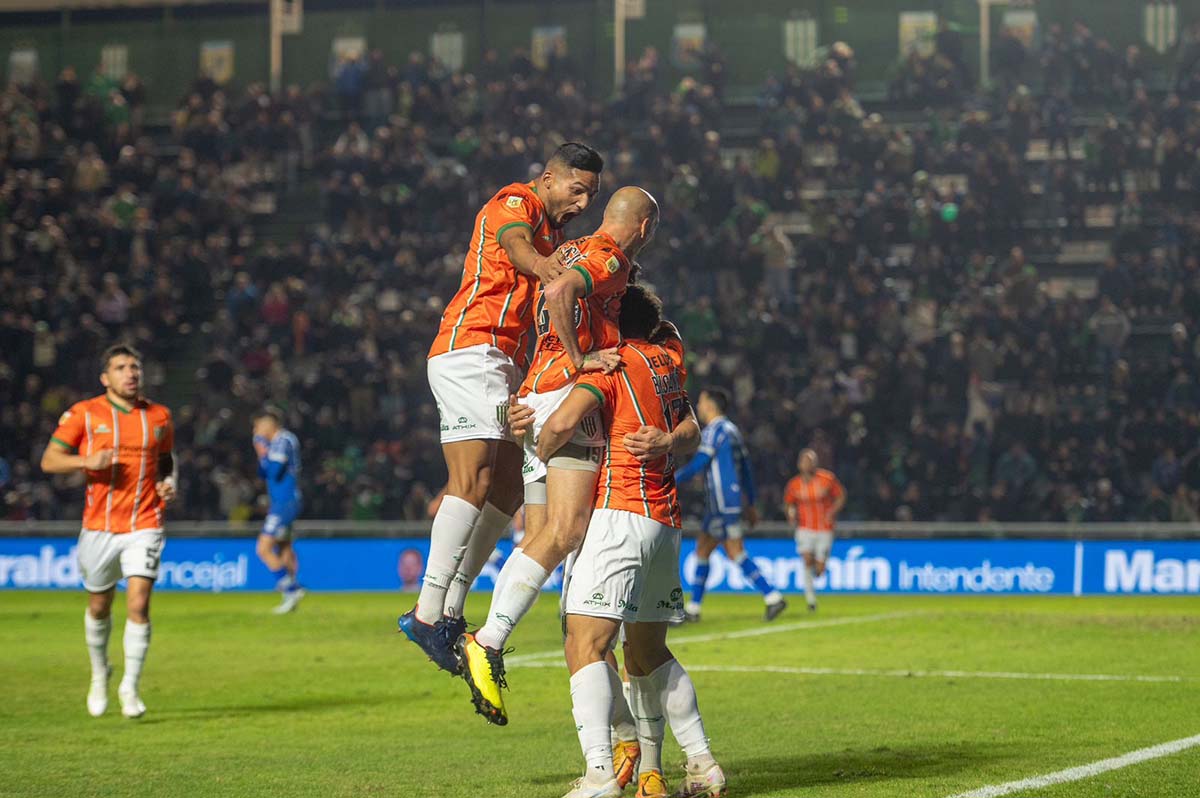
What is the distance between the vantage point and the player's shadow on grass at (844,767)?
7578 millimetres

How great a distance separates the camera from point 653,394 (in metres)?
6.89

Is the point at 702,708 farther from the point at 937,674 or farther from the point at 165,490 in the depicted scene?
the point at 165,490

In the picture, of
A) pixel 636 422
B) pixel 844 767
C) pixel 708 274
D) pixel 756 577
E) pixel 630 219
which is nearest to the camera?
pixel 636 422

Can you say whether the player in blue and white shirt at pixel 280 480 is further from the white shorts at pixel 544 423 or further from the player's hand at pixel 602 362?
the player's hand at pixel 602 362

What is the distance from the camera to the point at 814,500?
2136cm

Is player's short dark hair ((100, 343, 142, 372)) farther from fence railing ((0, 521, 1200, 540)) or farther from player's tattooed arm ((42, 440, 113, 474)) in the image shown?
fence railing ((0, 521, 1200, 540))

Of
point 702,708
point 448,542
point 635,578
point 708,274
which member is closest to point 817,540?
point 708,274

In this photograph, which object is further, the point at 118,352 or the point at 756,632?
the point at 756,632

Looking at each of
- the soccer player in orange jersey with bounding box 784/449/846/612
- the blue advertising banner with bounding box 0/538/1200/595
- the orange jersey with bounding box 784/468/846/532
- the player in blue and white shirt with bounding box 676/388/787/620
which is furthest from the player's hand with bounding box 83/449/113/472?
the blue advertising banner with bounding box 0/538/1200/595

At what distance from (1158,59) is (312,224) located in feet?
55.3

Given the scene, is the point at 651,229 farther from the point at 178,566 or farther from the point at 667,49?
the point at 667,49

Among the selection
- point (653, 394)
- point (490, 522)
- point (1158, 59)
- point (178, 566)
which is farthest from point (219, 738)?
point (1158, 59)

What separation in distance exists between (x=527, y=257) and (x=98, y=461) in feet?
15.4

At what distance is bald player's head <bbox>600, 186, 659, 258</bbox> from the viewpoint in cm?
721
